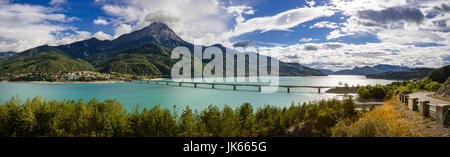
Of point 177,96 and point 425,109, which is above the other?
point 425,109

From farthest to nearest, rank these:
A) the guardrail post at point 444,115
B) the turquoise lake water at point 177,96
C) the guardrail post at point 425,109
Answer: the turquoise lake water at point 177,96
the guardrail post at point 425,109
the guardrail post at point 444,115

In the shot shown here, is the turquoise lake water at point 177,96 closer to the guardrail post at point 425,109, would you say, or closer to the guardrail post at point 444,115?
the guardrail post at point 425,109

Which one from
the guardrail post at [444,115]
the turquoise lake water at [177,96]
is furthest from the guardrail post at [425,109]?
the turquoise lake water at [177,96]

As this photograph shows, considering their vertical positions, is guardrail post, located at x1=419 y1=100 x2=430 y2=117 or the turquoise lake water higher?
guardrail post, located at x1=419 y1=100 x2=430 y2=117

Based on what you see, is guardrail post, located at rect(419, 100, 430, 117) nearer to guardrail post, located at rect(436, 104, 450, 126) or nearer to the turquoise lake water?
guardrail post, located at rect(436, 104, 450, 126)

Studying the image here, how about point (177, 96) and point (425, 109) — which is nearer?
point (425, 109)

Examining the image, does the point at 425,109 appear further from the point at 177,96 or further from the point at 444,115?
the point at 177,96

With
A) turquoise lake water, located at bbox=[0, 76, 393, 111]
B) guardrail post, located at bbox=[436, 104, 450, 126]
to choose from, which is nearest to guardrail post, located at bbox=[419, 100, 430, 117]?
guardrail post, located at bbox=[436, 104, 450, 126]

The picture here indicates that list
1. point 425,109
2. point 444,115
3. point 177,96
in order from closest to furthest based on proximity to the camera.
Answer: point 444,115 < point 425,109 < point 177,96

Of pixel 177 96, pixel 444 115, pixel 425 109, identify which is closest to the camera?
pixel 444 115

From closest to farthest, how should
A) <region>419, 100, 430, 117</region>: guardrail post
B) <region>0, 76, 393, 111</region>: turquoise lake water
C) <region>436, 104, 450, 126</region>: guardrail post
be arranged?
1. <region>436, 104, 450, 126</region>: guardrail post
2. <region>419, 100, 430, 117</region>: guardrail post
3. <region>0, 76, 393, 111</region>: turquoise lake water

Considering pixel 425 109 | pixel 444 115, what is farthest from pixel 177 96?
pixel 444 115
